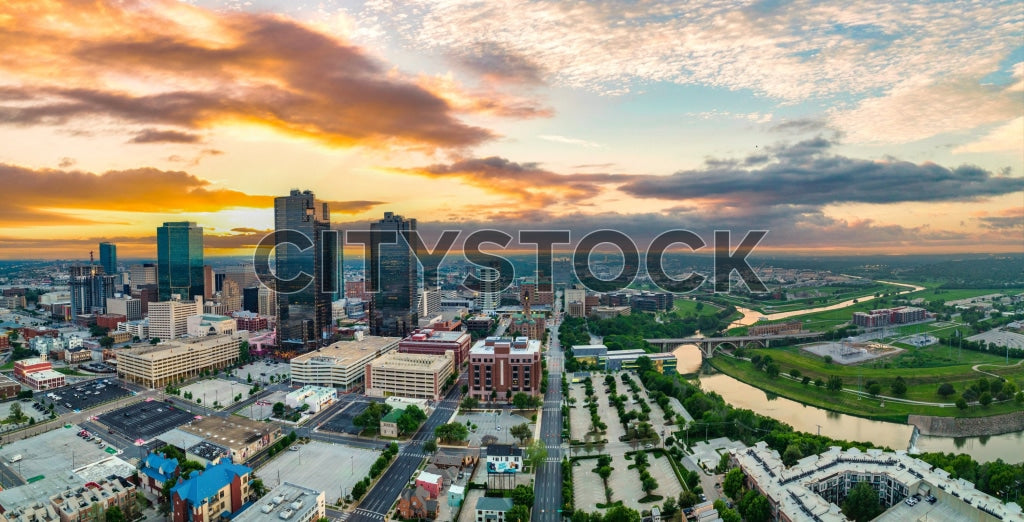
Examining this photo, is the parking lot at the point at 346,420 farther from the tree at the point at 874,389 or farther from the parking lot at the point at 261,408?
the tree at the point at 874,389

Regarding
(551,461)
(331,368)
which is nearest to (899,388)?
(551,461)

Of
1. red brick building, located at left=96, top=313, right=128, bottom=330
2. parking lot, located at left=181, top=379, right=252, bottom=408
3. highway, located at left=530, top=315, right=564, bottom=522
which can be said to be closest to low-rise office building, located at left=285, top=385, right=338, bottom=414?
parking lot, located at left=181, top=379, right=252, bottom=408

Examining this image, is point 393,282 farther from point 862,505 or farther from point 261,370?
point 862,505

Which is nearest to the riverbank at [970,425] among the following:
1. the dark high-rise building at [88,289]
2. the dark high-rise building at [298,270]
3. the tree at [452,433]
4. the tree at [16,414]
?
the tree at [452,433]

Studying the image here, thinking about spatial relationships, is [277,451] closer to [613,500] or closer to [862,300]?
[613,500]

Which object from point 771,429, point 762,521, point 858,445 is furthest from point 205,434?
point 858,445
